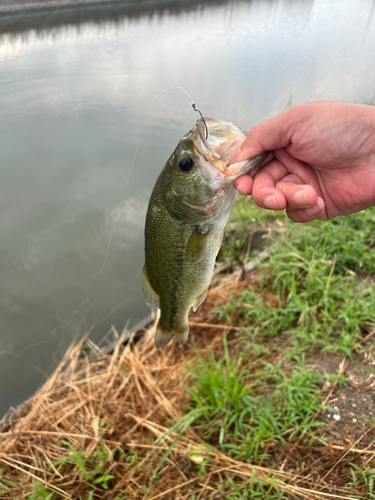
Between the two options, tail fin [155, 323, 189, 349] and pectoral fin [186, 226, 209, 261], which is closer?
pectoral fin [186, 226, 209, 261]

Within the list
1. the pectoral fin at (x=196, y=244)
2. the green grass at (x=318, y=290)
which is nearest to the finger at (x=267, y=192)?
the pectoral fin at (x=196, y=244)

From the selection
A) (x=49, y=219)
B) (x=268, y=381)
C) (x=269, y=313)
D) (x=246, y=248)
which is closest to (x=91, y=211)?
(x=49, y=219)

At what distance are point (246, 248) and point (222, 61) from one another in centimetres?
659

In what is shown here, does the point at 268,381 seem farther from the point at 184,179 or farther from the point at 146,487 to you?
the point at 184,179

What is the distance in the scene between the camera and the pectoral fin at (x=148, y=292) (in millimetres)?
1674

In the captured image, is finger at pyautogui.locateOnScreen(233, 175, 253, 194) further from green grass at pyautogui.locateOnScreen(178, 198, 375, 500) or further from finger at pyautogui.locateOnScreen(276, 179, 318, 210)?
green grass at pyautogui.locateOnScreen(178, 198, 375, 500)

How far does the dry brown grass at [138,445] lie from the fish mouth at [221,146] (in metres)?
1.83

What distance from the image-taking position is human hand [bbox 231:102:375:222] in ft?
4.94

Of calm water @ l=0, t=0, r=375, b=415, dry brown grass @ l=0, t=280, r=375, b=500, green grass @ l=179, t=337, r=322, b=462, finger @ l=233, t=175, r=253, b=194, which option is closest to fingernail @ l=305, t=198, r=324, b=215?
finger @ l=233, t=175, r=253, b=194

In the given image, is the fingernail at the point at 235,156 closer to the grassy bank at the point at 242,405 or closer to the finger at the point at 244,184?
the finger at the point at 244,184

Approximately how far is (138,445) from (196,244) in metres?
1.85

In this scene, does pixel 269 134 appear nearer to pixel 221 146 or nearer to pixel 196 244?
pixel 221 146

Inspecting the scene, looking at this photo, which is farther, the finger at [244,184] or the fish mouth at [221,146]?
the finger at [244,184]

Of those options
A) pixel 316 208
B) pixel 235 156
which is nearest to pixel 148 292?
pixel 235 156
